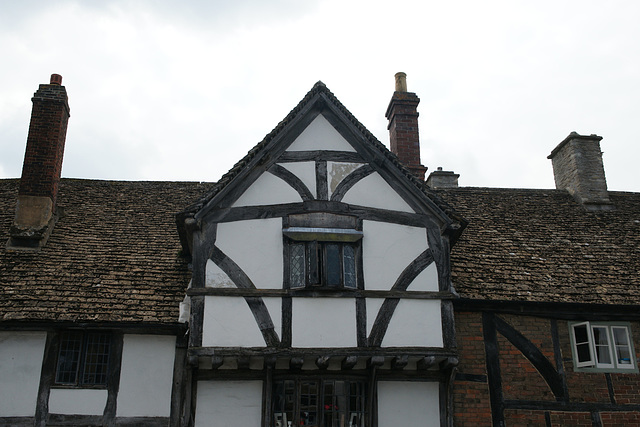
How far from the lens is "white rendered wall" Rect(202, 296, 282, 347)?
34.3ft

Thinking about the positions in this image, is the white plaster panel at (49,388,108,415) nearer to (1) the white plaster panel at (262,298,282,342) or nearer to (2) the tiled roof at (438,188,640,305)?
(1) the white plaster panel at (262,298,282,342)

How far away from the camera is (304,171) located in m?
12.0

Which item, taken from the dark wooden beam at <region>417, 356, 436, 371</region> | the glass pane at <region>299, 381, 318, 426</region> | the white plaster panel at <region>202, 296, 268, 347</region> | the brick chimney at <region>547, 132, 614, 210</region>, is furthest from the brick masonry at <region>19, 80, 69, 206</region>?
the brick chimney at <region>547, 132, 614, 210</region>

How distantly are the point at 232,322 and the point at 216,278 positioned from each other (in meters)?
0.87

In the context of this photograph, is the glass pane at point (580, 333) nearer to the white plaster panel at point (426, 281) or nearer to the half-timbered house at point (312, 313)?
the half-timbered house at point (312, 313)

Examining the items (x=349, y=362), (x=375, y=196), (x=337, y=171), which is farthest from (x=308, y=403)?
(x=337, y=171)

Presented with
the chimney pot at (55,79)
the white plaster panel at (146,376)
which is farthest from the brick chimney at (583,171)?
the chimney pot at (55,79)

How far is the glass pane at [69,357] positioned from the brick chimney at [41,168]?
2746mm

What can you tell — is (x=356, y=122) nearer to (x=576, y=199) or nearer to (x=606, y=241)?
(x=606, y=241)

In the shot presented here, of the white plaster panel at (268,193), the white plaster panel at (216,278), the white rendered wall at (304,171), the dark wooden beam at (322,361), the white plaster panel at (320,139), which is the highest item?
the white plaster panel at (320,139)

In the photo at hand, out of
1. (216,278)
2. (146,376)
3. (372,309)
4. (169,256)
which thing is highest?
(169,256)

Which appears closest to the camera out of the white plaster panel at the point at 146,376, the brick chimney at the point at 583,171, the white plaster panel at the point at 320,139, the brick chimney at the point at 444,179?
the white plaster panel at the point at 146,376

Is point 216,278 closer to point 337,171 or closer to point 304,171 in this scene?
point 304,171

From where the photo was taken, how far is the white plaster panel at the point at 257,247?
11008 millimetres
